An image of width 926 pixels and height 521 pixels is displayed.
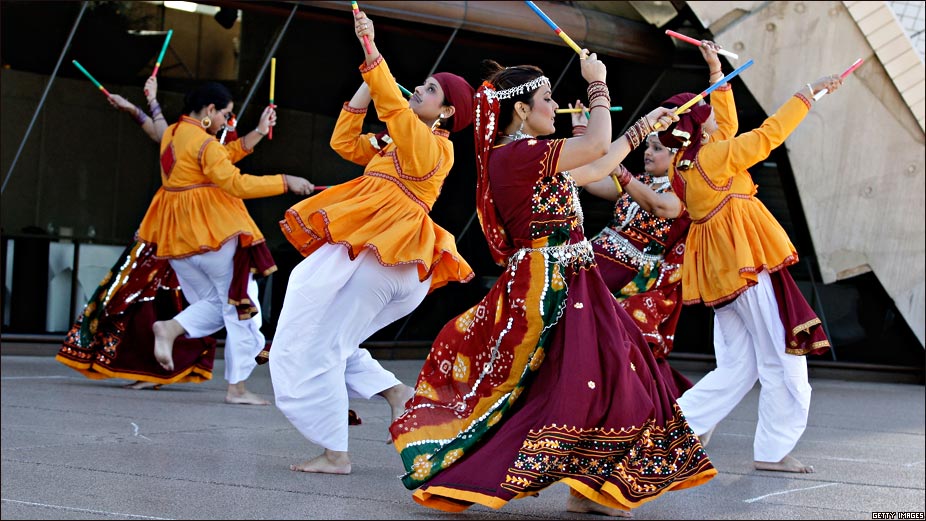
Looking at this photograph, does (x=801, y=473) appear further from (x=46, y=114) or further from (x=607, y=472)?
(x=46, y=114)

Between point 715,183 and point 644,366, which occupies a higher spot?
point 715,183

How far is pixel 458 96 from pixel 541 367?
1.30 metres

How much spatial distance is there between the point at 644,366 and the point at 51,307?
7.44 m

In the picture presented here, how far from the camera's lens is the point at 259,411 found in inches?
275

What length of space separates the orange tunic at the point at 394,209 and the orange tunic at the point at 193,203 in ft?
7.45

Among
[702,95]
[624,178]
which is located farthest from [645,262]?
[702,95]

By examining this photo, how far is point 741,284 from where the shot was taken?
5.82 metres

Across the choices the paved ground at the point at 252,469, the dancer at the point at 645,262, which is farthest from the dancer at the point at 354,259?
the dancer at the point at 645,262

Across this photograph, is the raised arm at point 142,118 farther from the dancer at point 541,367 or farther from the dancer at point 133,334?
the dancer at point 541,367

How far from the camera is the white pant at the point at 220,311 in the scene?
7402 millimetres

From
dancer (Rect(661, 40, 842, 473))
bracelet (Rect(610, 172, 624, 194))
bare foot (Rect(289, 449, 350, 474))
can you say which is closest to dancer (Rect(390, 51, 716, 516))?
bare foot (Rect(289, 449, 350, 474))

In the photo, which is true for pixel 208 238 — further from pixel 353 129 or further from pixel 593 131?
pixel 593 131

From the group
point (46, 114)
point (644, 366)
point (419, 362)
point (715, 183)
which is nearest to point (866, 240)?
point (419, 362)

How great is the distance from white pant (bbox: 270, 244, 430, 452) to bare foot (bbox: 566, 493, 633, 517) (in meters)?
0.99
